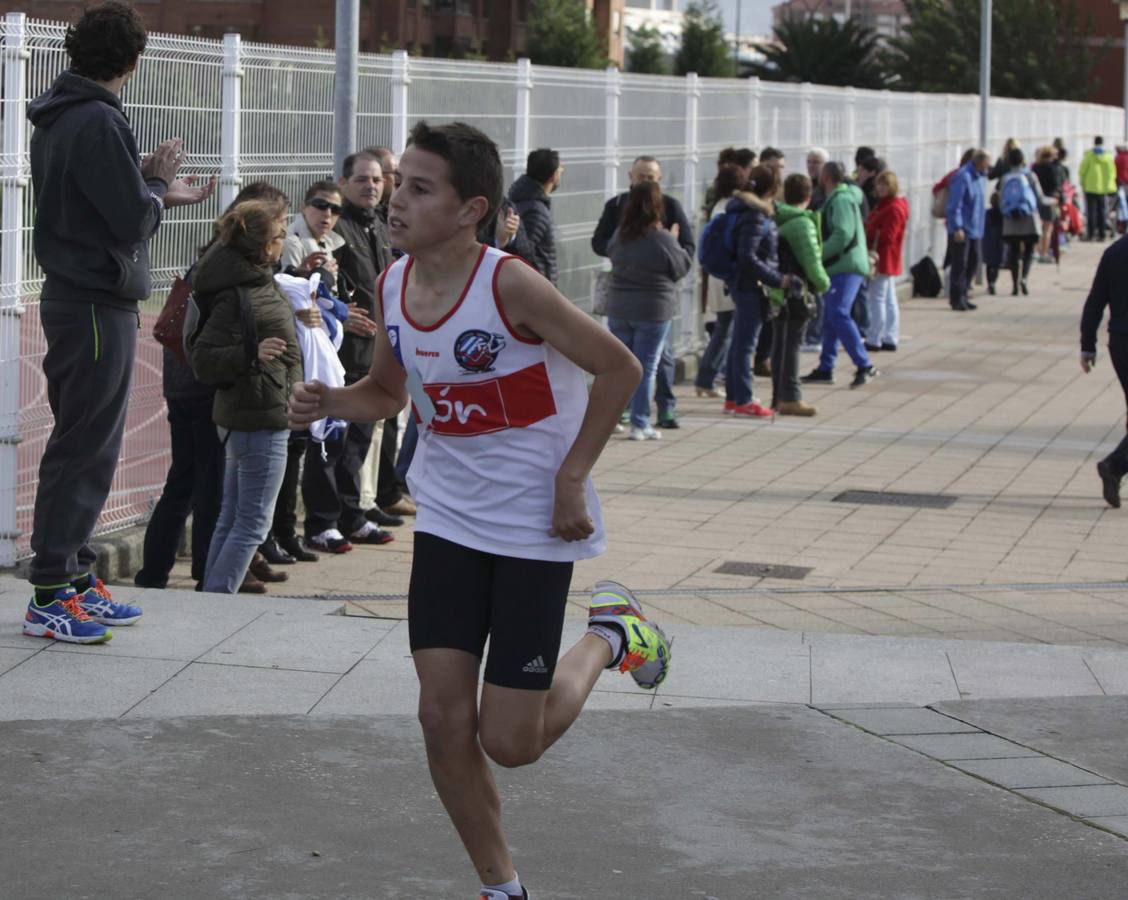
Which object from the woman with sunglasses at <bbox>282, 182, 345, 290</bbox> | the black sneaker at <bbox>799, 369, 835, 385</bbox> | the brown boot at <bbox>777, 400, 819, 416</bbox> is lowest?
the brown boot at <bbox>777, 400, 819, 416</bbox>

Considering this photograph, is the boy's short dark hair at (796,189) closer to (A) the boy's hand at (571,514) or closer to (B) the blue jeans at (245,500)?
(B) the blue jeans at (245,500)

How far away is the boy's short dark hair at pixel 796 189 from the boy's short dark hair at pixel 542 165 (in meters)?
3.01

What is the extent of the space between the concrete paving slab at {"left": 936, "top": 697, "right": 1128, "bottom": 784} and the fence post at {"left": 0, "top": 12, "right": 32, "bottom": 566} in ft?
13.4

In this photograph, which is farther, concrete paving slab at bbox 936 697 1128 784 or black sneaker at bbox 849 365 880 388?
black sneaker at bbox 849 365 880 388

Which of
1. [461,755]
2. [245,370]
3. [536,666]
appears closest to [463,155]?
[536,666]

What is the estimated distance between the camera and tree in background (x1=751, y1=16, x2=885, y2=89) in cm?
7681

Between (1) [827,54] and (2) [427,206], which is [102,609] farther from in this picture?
(1) [827,54]

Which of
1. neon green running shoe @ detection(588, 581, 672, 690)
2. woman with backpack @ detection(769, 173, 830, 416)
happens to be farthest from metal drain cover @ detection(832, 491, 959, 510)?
neon green running shoe @ detection(588, 581, 672, 690)

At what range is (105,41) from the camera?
244 inches

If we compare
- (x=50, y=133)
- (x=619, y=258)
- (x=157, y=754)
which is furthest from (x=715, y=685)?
(x=619, y=258)

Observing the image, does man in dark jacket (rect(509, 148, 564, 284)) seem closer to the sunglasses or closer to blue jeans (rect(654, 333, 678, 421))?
blue jeans (rect(654, 333, 678, 421))

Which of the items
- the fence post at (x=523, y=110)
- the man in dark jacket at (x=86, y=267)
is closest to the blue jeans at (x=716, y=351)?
the fence post at (x=523, y=110)

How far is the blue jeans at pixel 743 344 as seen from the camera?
1435 centimetres

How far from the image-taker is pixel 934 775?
217 inches
